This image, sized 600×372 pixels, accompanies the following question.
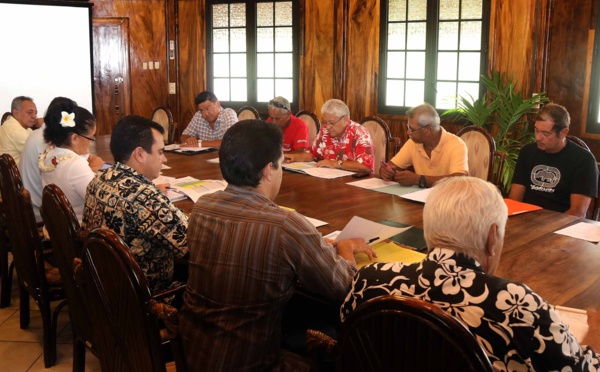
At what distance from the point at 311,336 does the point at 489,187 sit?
558 mm

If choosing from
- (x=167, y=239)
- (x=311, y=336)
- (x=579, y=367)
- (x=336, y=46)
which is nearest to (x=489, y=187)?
(x=579, y=367)

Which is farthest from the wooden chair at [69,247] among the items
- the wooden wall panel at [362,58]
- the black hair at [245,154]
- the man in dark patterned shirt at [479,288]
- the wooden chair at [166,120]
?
the wooden wall panel at [362,58]

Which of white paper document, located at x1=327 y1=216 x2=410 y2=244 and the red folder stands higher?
white paper document, located at x1=327 y1=216 x2=410 y2=244

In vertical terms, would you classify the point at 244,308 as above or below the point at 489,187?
below

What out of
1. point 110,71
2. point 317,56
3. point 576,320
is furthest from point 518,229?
point 110,71

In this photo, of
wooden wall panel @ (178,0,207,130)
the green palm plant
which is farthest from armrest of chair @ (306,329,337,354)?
wooden wall panel @ (178,0,207,130)

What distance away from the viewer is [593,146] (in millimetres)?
5316

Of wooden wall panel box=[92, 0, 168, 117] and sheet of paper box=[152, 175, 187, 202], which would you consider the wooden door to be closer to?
wooden wall panel box=[92, 0, 168, 117]

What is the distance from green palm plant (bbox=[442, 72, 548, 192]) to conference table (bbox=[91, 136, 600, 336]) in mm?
2409

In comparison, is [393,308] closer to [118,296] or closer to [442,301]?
[442,301]

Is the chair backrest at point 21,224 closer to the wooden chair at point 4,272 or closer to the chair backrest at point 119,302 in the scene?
the wooden chair at point 4,272

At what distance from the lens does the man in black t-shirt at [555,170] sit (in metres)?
3.25

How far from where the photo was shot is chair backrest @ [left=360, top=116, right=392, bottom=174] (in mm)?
4645

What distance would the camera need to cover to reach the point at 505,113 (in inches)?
217
